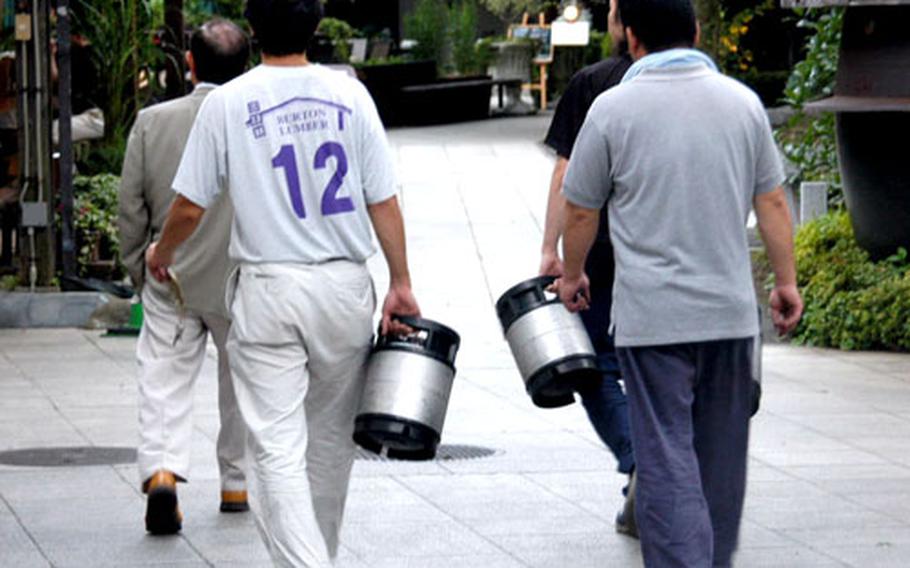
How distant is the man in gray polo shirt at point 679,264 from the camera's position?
5.65 metres

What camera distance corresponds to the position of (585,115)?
7.18m

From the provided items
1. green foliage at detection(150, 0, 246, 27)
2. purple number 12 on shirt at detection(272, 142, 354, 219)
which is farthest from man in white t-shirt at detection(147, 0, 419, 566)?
green foliage at detection(150, 0, 246, 27)

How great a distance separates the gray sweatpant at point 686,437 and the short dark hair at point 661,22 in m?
0.87

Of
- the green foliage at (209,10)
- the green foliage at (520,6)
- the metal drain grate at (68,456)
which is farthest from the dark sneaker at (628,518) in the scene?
the green foliage at (520,6)

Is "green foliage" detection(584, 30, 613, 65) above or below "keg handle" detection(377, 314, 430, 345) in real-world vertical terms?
below

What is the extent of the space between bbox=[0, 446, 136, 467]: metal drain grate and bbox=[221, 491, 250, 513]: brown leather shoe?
130 cm

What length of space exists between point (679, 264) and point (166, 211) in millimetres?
2313

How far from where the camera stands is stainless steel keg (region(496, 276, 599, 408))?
6.22 meters

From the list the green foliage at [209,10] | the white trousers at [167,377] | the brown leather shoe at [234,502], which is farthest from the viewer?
the green foliage at [209,10]

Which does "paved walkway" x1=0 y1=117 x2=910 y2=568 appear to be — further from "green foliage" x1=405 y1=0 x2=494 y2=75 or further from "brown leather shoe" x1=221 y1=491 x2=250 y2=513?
"green foliage" x1=405 y1=0 x2=494 y2=75

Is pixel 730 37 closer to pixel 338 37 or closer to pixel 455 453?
pixel 338 37

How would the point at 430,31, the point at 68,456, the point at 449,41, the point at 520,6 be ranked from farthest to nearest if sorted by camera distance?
the point at 520,6 → the point at 449,41 → the point at 430,31 → the point at 68,456

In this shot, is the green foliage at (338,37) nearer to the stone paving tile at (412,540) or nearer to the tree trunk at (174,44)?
the tree trunk at (174,44)

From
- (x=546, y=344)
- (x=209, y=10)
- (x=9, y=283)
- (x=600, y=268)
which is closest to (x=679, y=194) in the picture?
(x=546, y=344)
